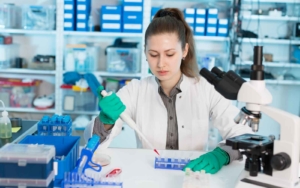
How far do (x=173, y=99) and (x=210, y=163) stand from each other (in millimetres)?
514

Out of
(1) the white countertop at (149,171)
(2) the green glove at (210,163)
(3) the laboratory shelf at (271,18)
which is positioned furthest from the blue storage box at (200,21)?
(2) the green glove at (210,163)

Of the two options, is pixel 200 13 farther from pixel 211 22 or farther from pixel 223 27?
pixel 223 27

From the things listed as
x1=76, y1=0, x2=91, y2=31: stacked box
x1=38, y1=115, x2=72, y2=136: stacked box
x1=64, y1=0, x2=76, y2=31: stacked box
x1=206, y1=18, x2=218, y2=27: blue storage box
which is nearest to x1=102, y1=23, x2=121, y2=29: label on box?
x1=76, y1=0, x2=91, y2=31: stacked box

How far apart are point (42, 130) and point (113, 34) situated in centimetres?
193

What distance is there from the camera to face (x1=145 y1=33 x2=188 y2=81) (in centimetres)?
164

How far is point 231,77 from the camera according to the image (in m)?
1.15

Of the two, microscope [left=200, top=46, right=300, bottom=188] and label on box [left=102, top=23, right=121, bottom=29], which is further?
label on box [left=102, top=23, right=121, bottom=29]

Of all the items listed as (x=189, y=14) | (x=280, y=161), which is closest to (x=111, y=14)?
(x=189, y=14)

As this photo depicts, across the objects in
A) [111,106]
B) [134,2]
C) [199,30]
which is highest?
[134,2]

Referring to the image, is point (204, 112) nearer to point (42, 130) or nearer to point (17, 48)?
point (42, 130)

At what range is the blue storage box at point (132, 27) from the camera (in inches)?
130

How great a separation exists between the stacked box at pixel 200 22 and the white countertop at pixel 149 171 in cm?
195

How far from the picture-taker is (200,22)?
3309 millimetres

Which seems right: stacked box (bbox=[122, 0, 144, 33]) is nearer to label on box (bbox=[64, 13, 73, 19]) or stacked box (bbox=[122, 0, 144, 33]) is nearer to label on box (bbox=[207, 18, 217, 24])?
label on box (bbox=[64, 13, 73, 19])
